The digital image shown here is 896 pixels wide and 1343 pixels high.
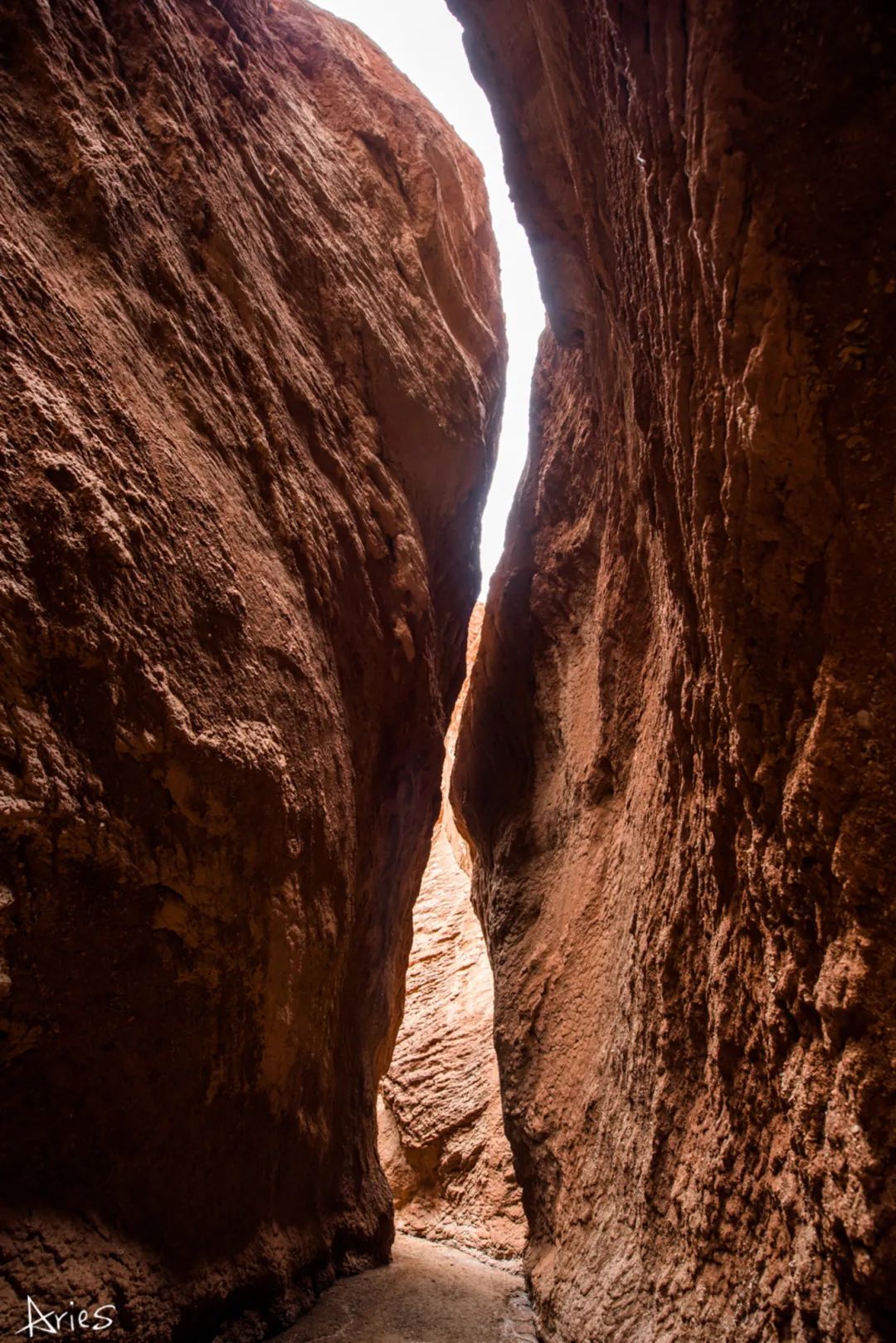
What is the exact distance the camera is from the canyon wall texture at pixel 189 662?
2.14 m

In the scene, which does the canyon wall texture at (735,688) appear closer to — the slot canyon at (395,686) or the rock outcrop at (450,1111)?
the slot canyon at (395,686)

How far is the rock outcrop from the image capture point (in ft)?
25.3

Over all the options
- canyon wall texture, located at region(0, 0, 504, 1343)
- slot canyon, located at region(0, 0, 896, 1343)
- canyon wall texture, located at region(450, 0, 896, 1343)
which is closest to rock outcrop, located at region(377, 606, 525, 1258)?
slot canyon, located at region(0, 0, 896, 1343)

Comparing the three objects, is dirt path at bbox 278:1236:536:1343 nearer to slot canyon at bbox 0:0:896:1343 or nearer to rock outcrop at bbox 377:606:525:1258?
slot canyon at bbox 0:0:896:1343

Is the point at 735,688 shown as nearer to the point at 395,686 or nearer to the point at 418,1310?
the point at 395,686

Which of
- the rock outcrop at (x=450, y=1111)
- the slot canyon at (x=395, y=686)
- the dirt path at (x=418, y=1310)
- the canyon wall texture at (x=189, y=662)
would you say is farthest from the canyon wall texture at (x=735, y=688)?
the rock outcrop at (x=450, y=1111)

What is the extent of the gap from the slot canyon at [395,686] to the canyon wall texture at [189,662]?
0.8 inches

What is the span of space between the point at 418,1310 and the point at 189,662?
329 centimetres

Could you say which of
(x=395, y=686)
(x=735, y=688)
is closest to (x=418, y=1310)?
(x=395, y=686)

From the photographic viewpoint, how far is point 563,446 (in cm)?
581

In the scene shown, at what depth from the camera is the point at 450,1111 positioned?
347 inches

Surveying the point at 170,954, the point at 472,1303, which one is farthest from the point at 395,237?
the point at 472,1303

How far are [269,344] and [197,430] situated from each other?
2.97 feet

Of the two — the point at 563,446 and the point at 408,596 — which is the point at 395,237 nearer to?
the point at 563,446
